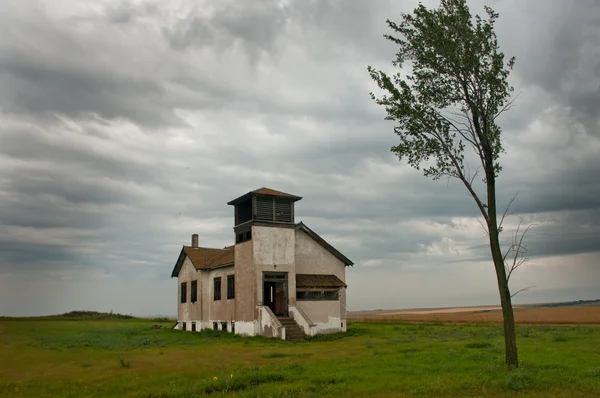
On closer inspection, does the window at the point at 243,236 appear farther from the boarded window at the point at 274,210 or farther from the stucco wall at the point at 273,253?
the boarded window at the point at 274,210

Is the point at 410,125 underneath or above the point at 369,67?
underneath

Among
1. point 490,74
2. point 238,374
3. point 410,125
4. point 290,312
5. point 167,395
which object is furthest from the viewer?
point 290,312

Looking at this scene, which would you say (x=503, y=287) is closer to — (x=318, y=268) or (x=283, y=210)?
(x=283, y=210)

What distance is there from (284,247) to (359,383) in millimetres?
19797

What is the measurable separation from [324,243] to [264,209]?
6815mm

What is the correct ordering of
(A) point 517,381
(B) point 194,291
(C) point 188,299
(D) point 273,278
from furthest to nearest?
(C) point 188,299, (B) point 194,291, (D) point 273,278, (A) point 517,381

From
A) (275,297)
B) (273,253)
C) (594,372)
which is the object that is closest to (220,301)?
(275,297)

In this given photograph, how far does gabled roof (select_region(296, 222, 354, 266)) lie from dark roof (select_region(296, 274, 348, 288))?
7.39ft

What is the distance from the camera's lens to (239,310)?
34.7 m

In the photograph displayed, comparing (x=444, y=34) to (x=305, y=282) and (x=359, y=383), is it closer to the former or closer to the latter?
(x=359, y=383)

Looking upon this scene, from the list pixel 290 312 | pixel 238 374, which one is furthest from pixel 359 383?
pixel 290 312

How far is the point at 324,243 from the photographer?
127 feet

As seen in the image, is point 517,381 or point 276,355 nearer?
point 517,381

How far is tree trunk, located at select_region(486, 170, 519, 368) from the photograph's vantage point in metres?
16.4
